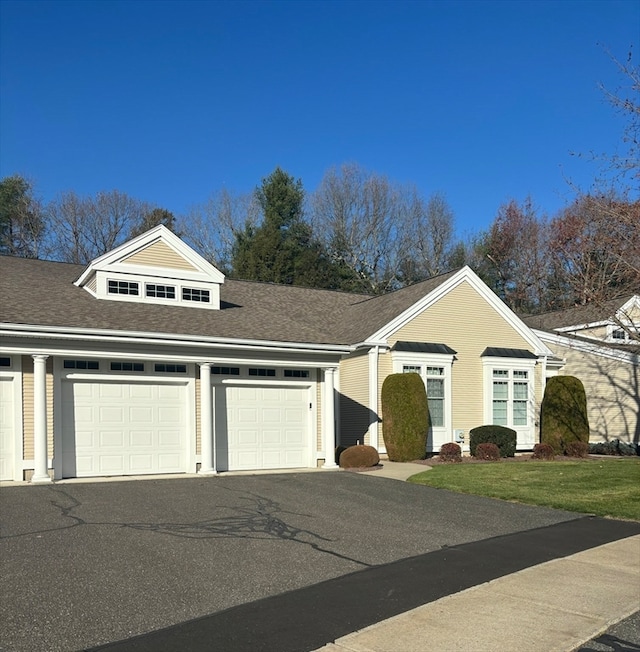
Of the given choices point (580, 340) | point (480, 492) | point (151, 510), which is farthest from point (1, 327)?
point (580, 340)

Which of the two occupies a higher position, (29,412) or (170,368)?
(170,368)

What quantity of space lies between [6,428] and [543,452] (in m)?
15.9

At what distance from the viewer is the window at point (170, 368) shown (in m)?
17.1

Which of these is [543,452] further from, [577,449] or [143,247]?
[143,247]

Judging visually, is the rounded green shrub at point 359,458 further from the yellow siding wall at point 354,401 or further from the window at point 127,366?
the window at point 127,366

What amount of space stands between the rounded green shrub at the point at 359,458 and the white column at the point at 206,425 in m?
3.84

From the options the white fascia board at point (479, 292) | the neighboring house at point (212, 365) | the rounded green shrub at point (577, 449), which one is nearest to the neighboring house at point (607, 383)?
the neighboring house at point (212, 365)

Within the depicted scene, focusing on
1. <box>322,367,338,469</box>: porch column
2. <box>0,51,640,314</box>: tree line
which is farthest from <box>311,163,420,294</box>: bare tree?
<box>322,367,338,469</box>: porch column

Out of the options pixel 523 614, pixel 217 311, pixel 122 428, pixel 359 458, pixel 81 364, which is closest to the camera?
pixel 523 614

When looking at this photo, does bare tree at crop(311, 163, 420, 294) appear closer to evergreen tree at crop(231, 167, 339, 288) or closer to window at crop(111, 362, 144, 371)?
evergreen tree at crop(231, 167, 339, 288)

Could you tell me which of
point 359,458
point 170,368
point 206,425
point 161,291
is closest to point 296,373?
point 359,458

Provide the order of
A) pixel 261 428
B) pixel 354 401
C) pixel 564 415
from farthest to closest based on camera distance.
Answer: pixel 564 415, pixel 354 401, pixel 261 428

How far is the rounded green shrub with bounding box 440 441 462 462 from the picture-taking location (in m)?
21.2

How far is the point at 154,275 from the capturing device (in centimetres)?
1978
